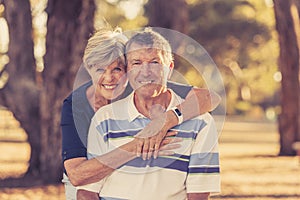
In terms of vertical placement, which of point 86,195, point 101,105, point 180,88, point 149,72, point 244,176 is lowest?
point 244,176

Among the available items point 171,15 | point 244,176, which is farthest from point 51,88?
point 244,176

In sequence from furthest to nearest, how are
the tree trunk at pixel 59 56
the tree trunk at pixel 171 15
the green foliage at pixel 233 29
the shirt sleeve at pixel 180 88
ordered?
the green foliage at pixel 233 29
the tree trunk at pixel 171 15
the tree trunk at pixel 59 56
the shirt sleeve at pixel 180 88

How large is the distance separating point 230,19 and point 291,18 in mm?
29559

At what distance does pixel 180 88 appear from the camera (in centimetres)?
375

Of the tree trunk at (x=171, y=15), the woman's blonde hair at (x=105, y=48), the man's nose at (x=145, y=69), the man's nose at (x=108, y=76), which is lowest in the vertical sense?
the man's nose at (x=108, y=76)

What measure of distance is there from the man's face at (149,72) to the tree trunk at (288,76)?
14425 mm

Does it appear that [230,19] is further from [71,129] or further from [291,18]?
[71,129]

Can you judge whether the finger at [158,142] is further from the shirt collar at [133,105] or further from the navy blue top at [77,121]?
the navy blue top at [77,121]

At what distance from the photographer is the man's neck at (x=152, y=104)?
3.48 meters

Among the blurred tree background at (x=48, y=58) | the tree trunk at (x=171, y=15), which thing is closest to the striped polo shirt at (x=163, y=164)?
the blurred tree background at (x=48, y=58)

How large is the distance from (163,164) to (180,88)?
0.54 meters

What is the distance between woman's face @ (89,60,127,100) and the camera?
12.3ft

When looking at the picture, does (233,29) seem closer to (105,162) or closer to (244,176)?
(244,176)

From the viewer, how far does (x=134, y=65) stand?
136 inches
